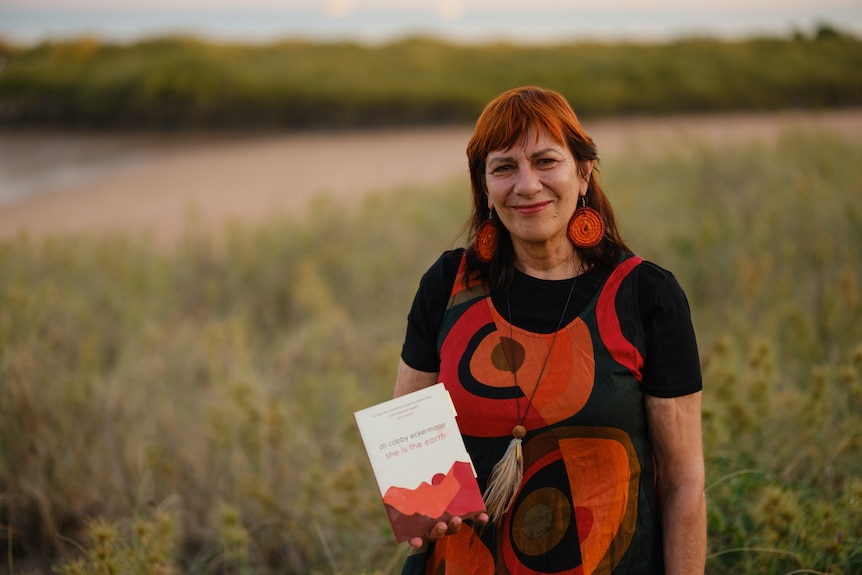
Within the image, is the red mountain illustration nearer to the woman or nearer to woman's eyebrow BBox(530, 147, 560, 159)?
the woman

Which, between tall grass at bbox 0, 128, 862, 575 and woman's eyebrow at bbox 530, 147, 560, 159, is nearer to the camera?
woman's eyebrow at bbox 530, 147, 560, 159

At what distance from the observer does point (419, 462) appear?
1.59 meters

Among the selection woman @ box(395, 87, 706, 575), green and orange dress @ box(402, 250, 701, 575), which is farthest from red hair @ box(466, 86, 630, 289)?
green and orange dress @ box(402, 250, 701, 575)

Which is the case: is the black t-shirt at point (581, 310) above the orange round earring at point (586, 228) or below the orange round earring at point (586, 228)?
below

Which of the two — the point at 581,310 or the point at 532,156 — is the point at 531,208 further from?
the point at 581,310

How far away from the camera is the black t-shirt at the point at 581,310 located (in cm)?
165

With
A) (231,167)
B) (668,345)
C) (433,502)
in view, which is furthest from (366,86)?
(433,502)

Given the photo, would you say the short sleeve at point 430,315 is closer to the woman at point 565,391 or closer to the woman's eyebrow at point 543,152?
the woman at point 565,391

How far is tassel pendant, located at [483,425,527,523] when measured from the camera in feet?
5.36

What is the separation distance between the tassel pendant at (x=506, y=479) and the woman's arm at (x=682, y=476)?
0.30 meters

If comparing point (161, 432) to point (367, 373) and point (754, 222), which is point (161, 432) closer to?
point (367, 373)

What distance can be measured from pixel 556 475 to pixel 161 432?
2033 millimetres

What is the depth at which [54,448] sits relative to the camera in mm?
3014

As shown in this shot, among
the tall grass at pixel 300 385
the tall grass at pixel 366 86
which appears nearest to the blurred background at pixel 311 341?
the tall grass at pixel 300 385
